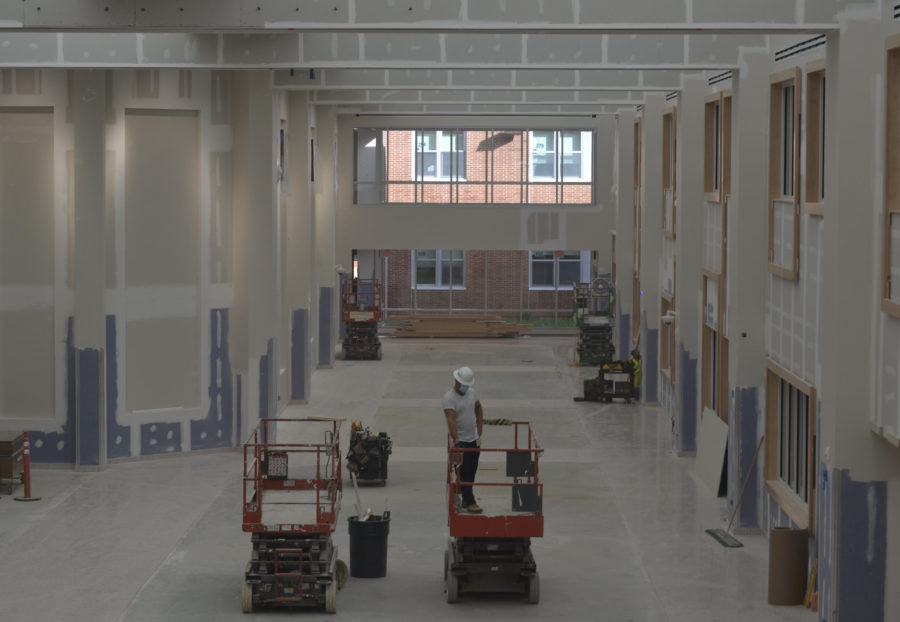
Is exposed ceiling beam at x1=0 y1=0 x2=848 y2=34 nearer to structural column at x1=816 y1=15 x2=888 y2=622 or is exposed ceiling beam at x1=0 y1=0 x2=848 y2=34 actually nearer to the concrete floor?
structural column at x1=816 y1=15 x2=888 y2=622

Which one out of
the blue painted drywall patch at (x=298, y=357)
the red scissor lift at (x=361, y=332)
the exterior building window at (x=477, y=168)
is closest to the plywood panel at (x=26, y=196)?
the blue painted drywall patch at (x=298, y=357)

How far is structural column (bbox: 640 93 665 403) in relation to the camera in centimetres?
3005

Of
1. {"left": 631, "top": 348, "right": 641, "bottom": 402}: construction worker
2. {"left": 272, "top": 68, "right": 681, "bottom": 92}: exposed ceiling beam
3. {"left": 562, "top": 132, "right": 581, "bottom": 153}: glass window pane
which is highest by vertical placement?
{"left": 562, "top": 132, "right": 581, "bottom": 153}: glass window pane

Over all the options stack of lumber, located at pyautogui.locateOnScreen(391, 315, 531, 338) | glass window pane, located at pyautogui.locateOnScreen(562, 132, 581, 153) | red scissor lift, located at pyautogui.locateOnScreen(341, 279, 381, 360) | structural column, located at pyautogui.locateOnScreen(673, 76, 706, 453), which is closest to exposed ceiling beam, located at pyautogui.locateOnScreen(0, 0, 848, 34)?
structural column, located at pyautogui.locateOnScreen(673, 76, 706, 453)

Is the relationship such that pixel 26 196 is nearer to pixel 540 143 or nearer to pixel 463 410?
pixel 463 410

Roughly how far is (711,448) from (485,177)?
80.7 feet

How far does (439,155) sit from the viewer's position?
47.2 metres

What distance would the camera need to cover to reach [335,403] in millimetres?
31688

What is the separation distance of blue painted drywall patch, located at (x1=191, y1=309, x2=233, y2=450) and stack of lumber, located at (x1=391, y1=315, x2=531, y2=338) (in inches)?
834

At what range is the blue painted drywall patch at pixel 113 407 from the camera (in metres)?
23.5

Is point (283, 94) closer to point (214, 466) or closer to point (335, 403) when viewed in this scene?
point (335, 403)

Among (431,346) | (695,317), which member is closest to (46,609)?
(695,317)

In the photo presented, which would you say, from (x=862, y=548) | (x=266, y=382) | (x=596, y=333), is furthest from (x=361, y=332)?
(x=862, y=548)

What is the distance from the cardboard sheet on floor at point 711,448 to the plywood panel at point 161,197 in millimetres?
8655
